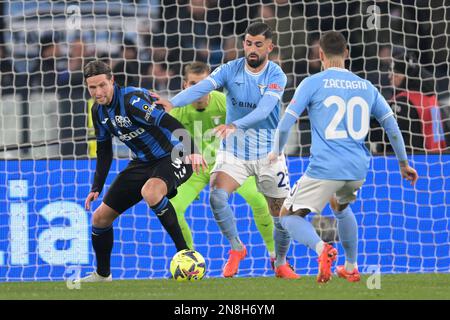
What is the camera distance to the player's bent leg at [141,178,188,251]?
793 cm

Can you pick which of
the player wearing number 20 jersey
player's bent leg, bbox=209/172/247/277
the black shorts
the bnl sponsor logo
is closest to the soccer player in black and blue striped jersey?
the black shorts

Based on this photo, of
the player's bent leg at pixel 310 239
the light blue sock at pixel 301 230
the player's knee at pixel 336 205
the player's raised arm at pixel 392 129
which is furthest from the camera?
the player's knee at pixel 336 205

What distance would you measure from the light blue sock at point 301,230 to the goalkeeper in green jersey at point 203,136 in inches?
74.9

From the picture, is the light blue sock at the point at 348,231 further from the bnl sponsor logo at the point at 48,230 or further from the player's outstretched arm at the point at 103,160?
the bnl sponsor logo at the point at 48,230

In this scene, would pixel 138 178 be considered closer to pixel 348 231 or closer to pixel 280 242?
pixel 280 242

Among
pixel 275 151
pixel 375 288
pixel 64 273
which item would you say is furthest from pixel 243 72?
pixel 64 273

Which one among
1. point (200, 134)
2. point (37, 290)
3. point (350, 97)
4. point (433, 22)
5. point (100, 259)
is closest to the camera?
point (350, 97)

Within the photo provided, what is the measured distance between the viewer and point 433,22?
11.0 meters

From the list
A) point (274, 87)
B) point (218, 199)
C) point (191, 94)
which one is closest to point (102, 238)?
point (218, 199)

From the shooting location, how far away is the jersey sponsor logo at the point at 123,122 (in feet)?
26.2

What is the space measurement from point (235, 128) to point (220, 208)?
98 cm

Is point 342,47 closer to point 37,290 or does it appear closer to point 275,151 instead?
point 275,151

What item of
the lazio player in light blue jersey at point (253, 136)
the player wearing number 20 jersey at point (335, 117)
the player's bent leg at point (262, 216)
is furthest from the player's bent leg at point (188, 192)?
the player wearing number 20 jersey at point (335, 117)

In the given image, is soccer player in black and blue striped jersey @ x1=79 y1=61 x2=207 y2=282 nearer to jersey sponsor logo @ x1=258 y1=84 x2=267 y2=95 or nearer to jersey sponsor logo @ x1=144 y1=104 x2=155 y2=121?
jersey sponsor logo @ x1=144 y1=104 x2=155 y2=121
